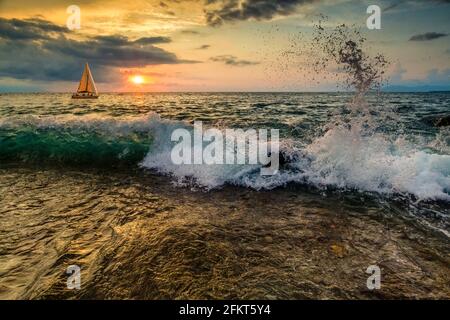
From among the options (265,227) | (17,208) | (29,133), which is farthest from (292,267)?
(29,133)

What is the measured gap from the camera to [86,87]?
61.4m

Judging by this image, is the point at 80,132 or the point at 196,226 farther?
the point at 80,132

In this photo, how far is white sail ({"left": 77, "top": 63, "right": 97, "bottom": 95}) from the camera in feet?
200

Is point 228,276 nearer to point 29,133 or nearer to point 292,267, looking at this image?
point 292,267

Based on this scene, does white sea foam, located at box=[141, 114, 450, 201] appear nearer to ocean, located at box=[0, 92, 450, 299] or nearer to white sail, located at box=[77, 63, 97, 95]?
ocean, located at box=[0, 92, 450, 299]

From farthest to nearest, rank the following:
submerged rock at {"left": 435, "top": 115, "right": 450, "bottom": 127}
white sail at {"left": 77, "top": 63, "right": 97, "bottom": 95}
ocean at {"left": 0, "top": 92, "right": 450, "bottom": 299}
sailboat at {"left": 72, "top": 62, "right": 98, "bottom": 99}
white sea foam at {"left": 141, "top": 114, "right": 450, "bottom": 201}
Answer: white sail at {"left": 77, "top": 63, "right": 97, "bottom": 95}, sailboat at {"left": 72, "top": 62, "right": 98, "bottom": 99}, submerged rock at {"left": 435, "top": 115, "right": 450, "bottom": 127}, white sea foam at {"left": 141, "top": 114, "right": 450, "bottom": 201}, ocean at {"left": 0, "top": 92, "right": 450, "bottom": 299}

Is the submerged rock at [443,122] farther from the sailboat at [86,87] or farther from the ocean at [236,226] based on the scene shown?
the sailboat at [86,87]

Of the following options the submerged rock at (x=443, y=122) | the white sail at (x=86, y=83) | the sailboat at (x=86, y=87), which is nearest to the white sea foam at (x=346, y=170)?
the submerged rock at (x=443, y=122)

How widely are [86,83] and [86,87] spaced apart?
995 millimetres

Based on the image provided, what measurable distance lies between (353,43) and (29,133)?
40.8ft

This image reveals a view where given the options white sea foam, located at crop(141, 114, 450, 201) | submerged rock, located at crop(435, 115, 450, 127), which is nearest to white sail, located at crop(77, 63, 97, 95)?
white sea foam, located at crop(141, 114, 450, 201)

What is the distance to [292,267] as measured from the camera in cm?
364

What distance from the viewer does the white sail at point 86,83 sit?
2404 inches
